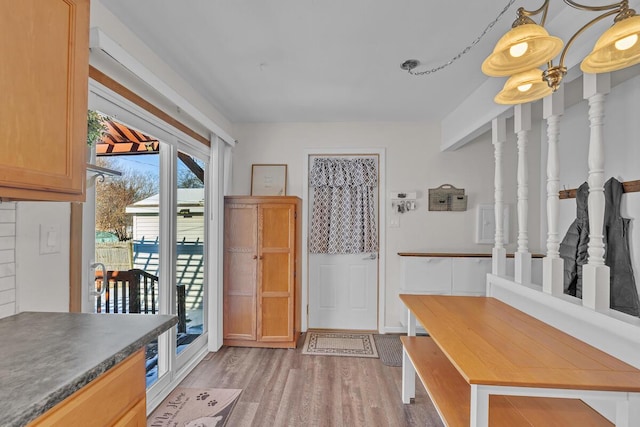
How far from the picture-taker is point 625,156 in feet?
7.66

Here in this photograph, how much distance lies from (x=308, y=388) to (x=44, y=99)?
241cm

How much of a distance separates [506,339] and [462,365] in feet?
1.37

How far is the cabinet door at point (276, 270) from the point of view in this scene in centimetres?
323

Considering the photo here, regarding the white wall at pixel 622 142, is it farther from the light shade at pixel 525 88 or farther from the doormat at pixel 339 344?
the doormat at pixel 339 344

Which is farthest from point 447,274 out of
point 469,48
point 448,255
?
point 469,48

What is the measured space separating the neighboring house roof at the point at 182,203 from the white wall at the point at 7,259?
0.93m

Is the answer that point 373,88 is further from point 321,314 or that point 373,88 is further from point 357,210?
point 321,314

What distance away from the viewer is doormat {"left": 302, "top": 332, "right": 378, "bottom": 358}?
3.15m

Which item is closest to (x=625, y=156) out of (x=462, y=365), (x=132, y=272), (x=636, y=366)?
(x=636, y=366)

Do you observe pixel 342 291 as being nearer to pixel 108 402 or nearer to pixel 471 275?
pixel 471 275

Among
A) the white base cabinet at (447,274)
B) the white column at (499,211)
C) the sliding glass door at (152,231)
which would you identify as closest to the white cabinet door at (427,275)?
the white base cabinet at (447,274)

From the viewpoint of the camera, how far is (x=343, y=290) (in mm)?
3754

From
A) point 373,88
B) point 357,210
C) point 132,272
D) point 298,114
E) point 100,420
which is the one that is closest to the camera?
point 100,420

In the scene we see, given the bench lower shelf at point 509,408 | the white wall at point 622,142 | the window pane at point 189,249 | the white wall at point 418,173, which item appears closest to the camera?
the bench lower shelf at point 509,408
